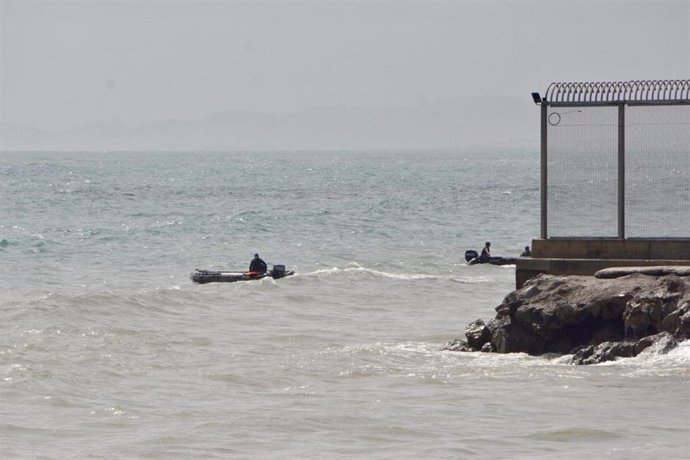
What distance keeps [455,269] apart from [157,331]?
40.7 feet

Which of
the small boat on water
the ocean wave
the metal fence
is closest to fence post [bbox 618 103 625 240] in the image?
the metal fence

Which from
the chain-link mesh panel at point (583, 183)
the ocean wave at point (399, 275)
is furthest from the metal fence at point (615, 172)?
the ocean wave at point (399, 275)

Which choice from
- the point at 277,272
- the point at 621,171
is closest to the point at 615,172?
the point at 621,171

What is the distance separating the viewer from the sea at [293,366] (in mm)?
13625

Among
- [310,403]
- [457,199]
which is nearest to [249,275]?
[310,403]

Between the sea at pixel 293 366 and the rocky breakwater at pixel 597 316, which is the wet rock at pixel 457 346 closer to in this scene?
the sea at pixel 293 366

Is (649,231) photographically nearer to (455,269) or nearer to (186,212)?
(455,269)

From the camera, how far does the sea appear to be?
44.7 ft

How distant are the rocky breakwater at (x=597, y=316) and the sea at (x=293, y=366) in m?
0.26

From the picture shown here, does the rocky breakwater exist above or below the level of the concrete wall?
below

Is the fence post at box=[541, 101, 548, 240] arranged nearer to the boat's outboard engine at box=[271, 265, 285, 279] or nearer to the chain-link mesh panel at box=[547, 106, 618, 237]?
the chain-link mesh panel at box=[547, 106, 618, 237]

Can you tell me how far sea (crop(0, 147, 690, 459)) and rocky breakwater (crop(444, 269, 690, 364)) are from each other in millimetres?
259

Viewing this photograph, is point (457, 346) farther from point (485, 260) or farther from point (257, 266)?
point (485, 260)

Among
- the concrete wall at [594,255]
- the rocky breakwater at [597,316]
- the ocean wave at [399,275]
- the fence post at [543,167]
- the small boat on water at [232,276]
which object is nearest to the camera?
the rocky breakwater at [597,316]
